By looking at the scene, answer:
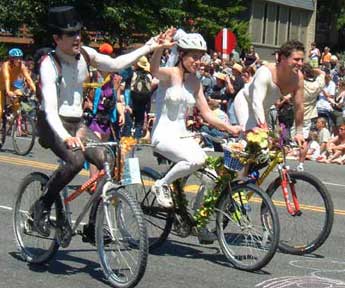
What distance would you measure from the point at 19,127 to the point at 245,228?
31.7 feet

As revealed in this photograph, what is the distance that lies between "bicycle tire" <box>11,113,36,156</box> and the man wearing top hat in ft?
30.1

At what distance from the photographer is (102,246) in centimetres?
661

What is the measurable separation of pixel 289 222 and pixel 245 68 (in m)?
13.1

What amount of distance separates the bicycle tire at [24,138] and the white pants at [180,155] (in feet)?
29.2

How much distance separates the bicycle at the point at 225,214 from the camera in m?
7.34

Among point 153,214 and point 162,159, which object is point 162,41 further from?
point 153,214

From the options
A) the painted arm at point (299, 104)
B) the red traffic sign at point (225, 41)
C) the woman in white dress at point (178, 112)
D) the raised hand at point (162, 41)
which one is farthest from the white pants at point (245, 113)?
the red traffic sign at point (225, 41)

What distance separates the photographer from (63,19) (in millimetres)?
6871

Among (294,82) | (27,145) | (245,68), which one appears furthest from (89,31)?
(294,82)

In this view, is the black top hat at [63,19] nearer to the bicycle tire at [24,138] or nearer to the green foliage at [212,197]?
the green foliage at [212,197]

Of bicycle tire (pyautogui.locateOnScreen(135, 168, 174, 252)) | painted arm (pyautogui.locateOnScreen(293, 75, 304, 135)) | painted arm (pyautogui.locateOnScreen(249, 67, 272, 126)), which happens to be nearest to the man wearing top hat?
bicycle tire (pyautogui.locateOnScreen(135, 168, 174, 252))

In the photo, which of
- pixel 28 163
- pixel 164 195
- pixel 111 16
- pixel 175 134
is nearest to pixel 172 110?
pixel 175 134

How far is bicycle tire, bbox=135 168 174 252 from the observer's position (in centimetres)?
787

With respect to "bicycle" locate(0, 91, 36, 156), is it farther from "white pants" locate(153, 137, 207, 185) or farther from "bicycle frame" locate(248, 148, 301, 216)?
"white pants" locate(153, 137, 207, 185)
